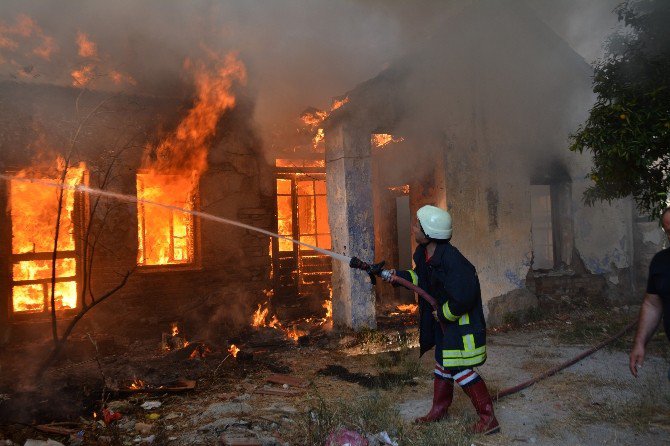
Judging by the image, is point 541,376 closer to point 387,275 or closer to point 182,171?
point 387,275

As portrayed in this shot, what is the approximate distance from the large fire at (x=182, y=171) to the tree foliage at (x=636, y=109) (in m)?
6.32

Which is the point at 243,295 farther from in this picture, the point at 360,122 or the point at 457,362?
the point at 457,362

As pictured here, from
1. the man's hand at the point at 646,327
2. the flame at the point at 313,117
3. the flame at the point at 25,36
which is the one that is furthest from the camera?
the flame at the point at 313,117

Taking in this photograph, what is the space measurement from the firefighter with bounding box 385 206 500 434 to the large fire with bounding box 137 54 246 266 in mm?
5889

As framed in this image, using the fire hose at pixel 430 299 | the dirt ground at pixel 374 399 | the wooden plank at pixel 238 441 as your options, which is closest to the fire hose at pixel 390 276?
the fire hose at pixel 430 299

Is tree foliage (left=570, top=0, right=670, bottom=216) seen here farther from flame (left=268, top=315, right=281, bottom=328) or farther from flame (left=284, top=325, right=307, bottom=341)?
flame (left=268, top=315, right=281, bottom=328)

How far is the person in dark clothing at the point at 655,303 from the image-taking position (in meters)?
3.13

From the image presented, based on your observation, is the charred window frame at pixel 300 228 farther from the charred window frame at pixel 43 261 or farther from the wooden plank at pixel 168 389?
the wooden plank at pixel 168 389

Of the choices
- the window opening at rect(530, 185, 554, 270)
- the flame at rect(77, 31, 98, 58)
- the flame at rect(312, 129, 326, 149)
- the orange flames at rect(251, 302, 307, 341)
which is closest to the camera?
the flame at rect(77, 31, 98, 58)

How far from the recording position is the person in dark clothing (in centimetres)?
313

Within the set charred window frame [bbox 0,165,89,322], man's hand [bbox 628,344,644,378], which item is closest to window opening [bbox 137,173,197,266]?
charred window frame [bbox 0,165,89,322]

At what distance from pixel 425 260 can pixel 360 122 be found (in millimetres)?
4345

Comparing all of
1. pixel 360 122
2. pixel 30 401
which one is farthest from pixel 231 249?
pixel 30 401

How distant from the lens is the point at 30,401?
462 centimetres
